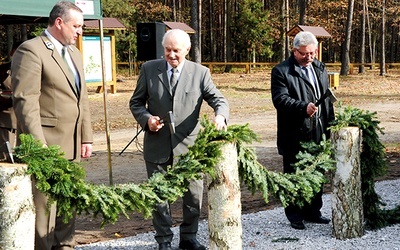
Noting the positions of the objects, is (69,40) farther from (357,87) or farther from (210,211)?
(357,87)

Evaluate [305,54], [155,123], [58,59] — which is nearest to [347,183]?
[305,54]

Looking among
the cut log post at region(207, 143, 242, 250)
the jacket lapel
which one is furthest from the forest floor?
the jacket lapel

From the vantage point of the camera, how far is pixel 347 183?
5.67 m

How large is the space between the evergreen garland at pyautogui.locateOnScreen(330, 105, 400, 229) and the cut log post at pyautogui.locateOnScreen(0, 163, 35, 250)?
3061mm

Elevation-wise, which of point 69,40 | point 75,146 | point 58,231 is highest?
point 69,40

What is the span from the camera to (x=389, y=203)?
7.21 m

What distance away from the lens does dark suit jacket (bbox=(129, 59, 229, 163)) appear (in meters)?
5.26

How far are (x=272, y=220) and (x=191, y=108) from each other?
5.89ft

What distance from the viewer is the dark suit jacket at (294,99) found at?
6008 mm

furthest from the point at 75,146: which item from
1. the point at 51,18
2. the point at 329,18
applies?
the point at 329,18

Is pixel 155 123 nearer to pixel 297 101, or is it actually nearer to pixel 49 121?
pixel 49 121

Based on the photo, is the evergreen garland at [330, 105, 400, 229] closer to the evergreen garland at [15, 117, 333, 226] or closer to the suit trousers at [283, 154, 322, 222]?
the evergreen garland at [15, 117, 333, 226]

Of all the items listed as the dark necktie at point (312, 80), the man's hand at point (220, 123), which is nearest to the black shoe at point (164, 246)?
the man's hand at point (220, 123)

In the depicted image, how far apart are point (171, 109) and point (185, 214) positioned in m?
0.89
